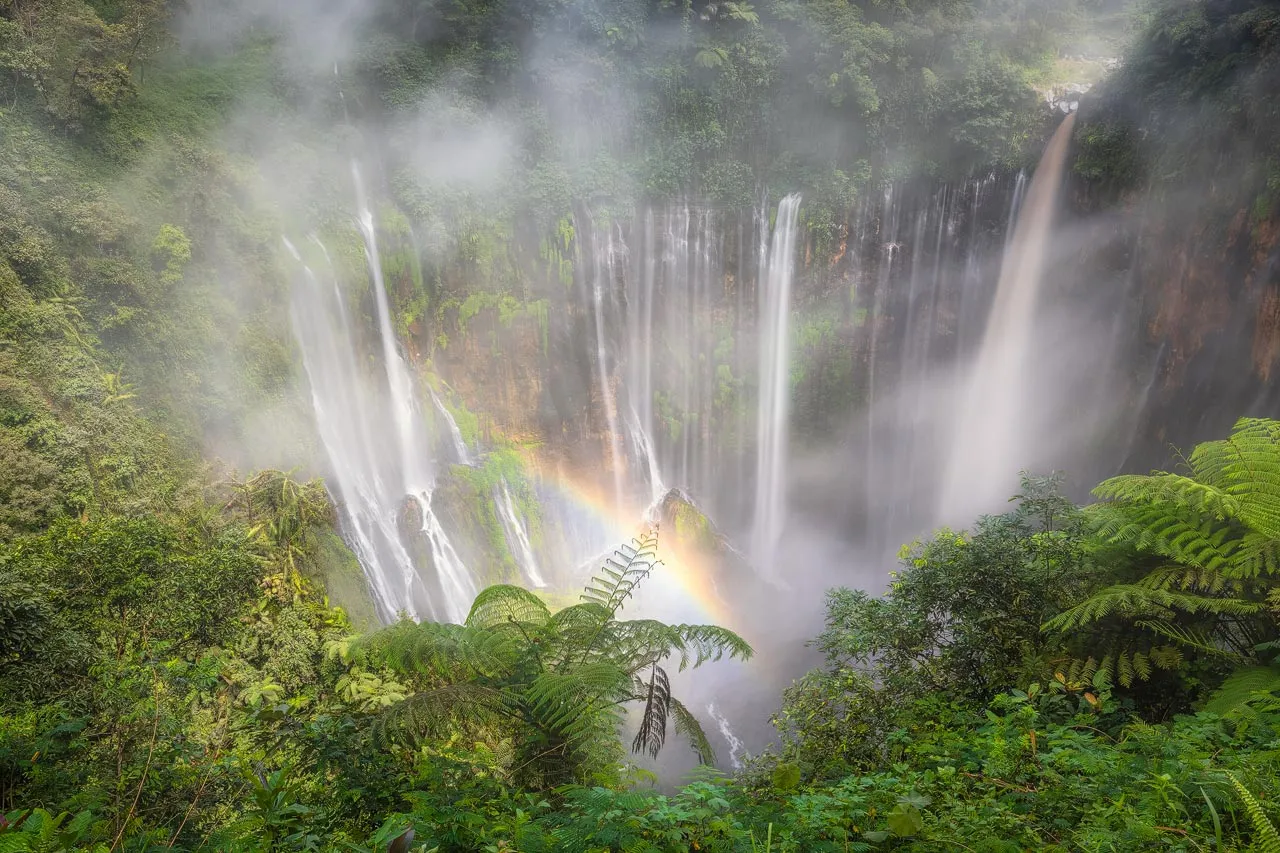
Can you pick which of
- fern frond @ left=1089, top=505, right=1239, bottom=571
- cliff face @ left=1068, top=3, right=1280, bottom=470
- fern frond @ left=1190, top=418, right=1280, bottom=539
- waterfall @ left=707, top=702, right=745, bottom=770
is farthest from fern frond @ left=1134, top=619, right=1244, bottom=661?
waterfall @ left=707, top=702, right=745, bottom=770

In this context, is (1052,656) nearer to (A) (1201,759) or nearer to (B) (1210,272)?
(A) (1201,759)

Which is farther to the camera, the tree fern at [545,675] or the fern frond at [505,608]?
the fern frond at [505,608]

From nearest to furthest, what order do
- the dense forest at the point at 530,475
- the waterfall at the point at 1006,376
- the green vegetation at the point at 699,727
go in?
the green vegetation at the point at 699,727
the dense forest at the point at 530,475
the waterfall at the point at 1006,376

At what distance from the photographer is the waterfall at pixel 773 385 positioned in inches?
704

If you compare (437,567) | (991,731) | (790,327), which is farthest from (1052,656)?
(790,327)

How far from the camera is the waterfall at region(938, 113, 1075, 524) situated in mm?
15359

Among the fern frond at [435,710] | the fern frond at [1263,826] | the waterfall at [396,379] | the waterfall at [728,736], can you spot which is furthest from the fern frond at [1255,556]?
the waterfall at [396,379]

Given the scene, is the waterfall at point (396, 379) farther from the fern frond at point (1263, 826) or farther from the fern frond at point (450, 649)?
the fern frond at point (1263, 826)

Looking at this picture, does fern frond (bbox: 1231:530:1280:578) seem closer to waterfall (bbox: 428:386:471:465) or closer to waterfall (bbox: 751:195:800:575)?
waterfall (bbox: 428:386:471:465)

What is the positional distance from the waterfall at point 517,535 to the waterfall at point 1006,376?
35.8 ft

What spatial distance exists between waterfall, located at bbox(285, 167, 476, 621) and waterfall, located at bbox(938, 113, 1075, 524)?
12891 millimetres

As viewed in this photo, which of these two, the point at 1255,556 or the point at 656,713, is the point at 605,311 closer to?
the point at 656,713

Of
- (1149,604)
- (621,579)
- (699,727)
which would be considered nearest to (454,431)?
(621,579)

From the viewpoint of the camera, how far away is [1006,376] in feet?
54.7
